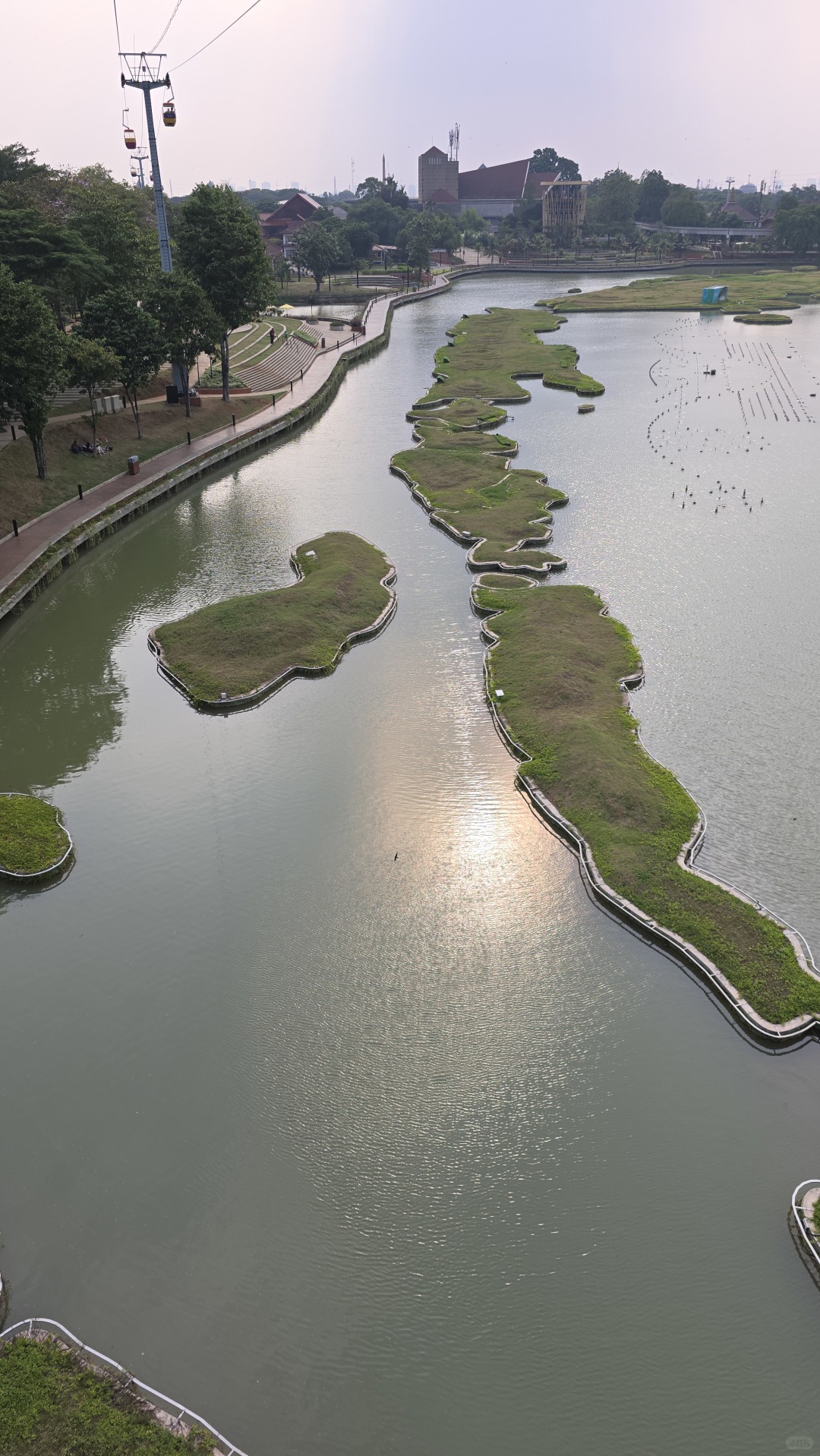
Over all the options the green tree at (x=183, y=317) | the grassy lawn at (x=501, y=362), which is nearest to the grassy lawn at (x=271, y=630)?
the green tree at (x=183, y=317)

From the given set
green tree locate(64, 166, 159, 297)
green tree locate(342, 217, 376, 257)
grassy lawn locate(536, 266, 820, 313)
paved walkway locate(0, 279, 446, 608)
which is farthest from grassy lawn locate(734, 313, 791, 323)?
green tree locate(64, 166, 159, 297)

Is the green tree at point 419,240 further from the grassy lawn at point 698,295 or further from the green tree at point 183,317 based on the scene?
the green tree at point 183,317

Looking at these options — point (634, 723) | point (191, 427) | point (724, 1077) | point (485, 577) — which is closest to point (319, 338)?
point (191, 427)

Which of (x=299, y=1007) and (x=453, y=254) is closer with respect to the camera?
(x=299, y=1007)

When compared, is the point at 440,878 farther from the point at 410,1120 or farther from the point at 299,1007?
the point at 410,1120

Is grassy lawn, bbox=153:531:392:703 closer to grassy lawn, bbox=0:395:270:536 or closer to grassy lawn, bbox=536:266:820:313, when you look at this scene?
grassy lawn, bbox=0:395:270:536

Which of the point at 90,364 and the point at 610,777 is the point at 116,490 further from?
the point at 610,777
